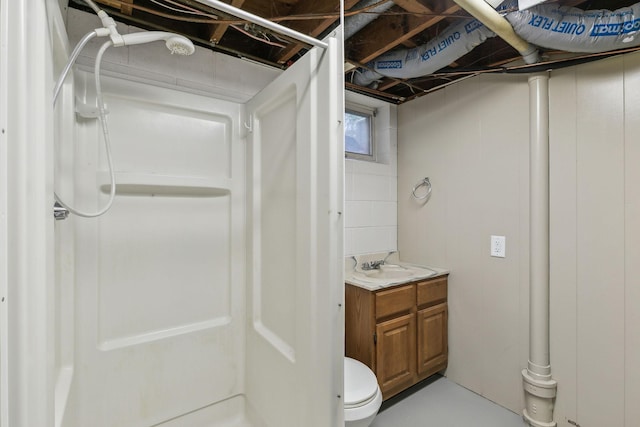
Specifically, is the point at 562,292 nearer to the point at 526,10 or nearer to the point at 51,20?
the point at 526,10

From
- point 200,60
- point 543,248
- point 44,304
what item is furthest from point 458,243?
point 44,304

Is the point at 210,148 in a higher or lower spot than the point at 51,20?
lower

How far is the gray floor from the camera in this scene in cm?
170

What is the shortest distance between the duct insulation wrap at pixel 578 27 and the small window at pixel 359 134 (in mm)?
1216

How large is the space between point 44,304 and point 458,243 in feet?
6.88

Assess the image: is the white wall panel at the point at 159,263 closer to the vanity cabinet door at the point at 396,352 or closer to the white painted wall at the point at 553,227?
the vanity cabinet door at the point at 396,352

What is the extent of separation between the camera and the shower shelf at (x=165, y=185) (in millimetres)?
1359

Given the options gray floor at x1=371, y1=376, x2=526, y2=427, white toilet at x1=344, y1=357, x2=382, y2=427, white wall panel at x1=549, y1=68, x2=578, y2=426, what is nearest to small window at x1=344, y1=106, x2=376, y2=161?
white wall panel at x1=549, y1=68, x2=578, y2=426

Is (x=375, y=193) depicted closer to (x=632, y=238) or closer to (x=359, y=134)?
(x=359, y=134)

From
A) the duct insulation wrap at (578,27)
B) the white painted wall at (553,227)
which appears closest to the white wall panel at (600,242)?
the white painted wall at (553,227)

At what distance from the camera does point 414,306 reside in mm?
1896

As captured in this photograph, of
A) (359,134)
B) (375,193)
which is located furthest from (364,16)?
(375,193)

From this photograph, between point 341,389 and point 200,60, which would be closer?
point 341,389

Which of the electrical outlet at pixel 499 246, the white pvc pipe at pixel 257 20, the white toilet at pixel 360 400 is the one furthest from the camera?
the electrical outlet at pixel 499 246
